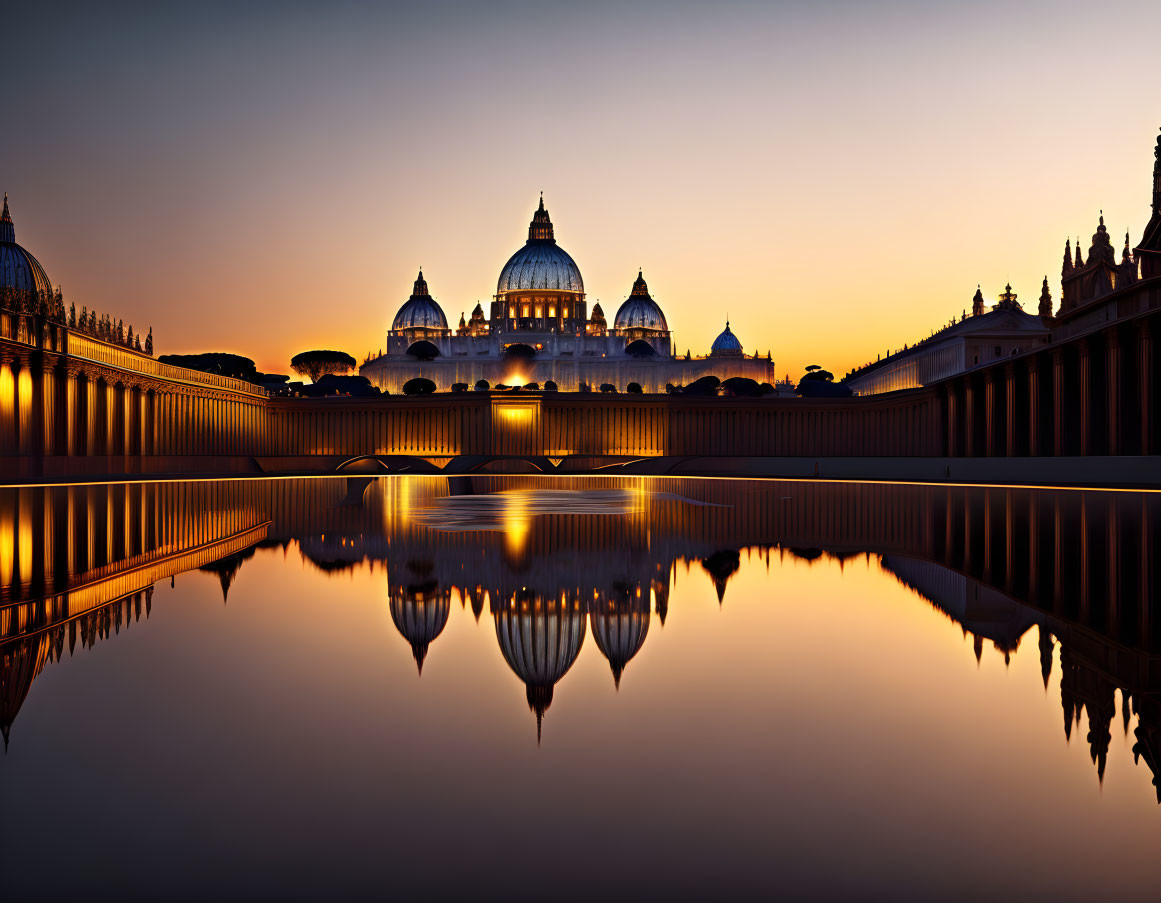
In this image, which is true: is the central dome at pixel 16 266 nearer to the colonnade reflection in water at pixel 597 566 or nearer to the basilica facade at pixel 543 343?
the basilica facade at pixel 543 343

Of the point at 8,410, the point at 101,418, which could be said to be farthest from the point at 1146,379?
the point at 101,418

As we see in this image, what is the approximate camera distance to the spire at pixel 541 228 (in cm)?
10856

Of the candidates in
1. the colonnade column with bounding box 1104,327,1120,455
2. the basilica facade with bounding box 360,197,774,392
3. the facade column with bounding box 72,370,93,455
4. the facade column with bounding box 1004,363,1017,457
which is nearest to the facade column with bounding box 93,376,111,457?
the facade column with bounding box 72,370,93,455

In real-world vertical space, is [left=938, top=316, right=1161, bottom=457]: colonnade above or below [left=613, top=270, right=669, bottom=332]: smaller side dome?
below

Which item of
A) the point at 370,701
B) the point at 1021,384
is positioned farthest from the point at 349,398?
the point at 370,701

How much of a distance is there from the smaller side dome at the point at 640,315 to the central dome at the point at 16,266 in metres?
52.9

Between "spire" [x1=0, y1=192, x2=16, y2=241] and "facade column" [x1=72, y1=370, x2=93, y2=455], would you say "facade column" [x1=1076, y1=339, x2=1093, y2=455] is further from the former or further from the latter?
"spire" [x1=0, y1=192, x2=16, y2=241]

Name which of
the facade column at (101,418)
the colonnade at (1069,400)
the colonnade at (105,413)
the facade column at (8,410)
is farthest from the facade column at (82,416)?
the colonnade at (1069,400)

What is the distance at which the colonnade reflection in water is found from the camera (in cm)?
505

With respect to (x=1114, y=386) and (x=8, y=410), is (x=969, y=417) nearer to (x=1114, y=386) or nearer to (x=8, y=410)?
(x=1114, y=386)

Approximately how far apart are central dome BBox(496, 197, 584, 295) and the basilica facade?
96mm

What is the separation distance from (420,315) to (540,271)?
13605mm

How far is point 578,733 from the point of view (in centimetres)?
375

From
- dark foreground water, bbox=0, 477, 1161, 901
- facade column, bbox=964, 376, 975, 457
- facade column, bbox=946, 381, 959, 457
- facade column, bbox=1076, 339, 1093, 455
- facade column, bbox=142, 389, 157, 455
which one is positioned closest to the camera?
dark foreground water, bbox=0, 477, 1161, 901
